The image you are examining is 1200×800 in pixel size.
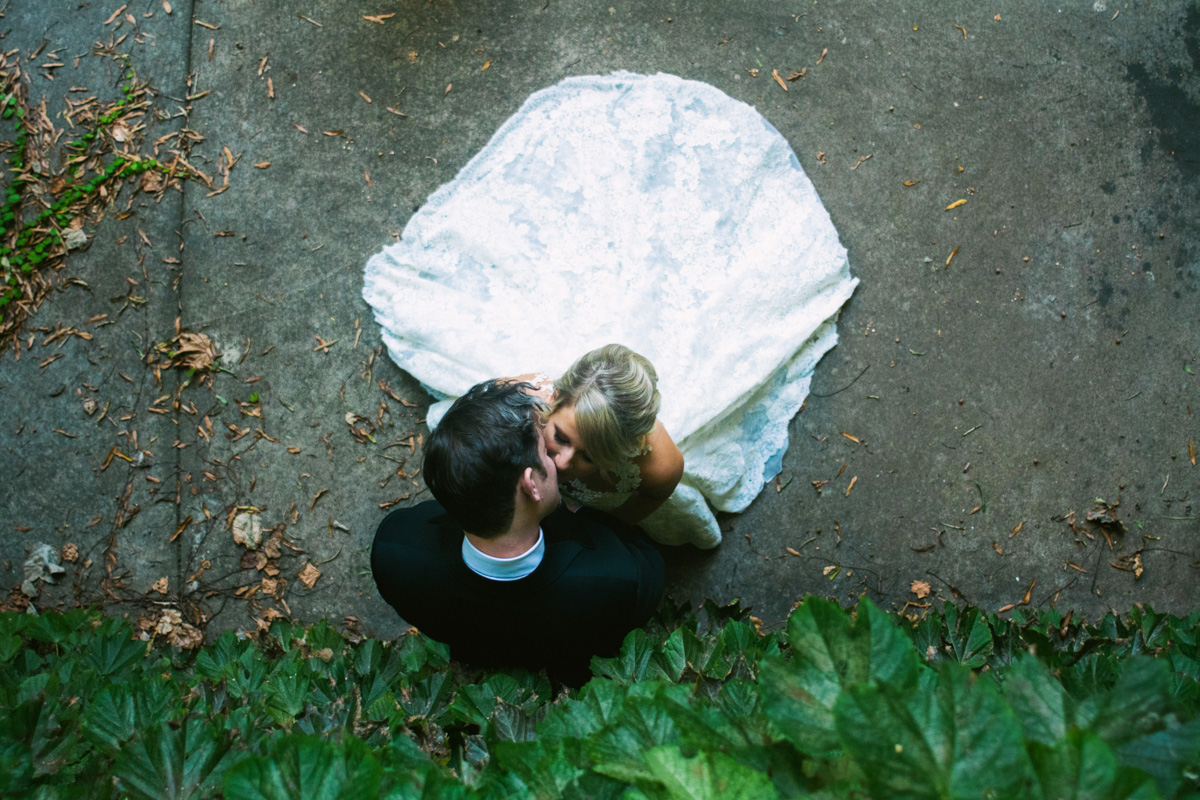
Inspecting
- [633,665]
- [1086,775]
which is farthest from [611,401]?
[1086,775]

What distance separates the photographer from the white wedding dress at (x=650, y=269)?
308cm

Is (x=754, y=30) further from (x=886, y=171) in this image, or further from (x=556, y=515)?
(x=556, y=515)

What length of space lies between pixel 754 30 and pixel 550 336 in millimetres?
1913

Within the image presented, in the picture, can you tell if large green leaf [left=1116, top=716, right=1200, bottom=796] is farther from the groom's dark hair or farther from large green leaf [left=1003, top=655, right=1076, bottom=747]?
the groom's dark hair

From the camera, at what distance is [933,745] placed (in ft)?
2.17

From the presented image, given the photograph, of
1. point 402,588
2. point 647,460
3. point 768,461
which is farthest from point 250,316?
point 768,461

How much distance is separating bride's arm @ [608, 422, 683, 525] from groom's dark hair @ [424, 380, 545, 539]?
54 cm

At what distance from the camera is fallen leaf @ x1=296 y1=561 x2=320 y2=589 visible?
3461 mm

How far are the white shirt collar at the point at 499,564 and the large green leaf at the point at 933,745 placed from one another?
176cm

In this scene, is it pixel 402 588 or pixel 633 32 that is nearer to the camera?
pixel 402 588

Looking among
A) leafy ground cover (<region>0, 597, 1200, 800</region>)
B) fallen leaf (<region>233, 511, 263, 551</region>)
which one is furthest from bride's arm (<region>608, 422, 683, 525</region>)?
fallen leaf (<region>233, 511, 263, 551</region>)

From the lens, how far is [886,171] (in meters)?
3.52

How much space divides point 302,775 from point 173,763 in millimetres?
415

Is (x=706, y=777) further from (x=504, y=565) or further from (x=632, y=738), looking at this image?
(x=504, y=565)
